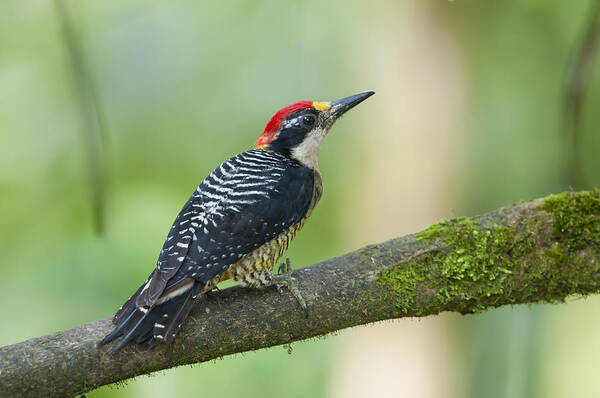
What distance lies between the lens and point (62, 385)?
2.44 m

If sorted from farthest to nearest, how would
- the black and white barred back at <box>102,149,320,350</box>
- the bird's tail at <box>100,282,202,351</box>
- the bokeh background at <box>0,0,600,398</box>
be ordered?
the bokeh background at <box>0,0,600,398</box> < the black and white barred back at <box>102,149,320,350</box> < the bird's tail at <box>100,282,202,351</box>

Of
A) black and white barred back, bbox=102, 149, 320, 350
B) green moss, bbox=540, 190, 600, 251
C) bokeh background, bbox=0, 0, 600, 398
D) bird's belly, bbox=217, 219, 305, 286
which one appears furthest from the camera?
bokeh background, bbox=0, 0, 600, 398

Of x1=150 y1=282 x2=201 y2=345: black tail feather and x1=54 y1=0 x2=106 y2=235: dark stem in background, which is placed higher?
x1=54 y1=0 x2=106 y2=235: dark stem in background

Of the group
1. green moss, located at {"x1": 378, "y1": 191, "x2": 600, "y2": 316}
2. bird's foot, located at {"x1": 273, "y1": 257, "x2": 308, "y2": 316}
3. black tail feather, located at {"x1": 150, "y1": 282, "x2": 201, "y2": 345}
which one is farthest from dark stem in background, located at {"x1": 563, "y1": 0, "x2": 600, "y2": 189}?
black tail feather, located at {"x1": 150, "y1": 282, "x2": 201, "y2": 345}

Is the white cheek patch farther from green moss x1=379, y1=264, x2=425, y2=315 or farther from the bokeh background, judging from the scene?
the bokeh background

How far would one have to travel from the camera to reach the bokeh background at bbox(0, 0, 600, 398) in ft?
17.3

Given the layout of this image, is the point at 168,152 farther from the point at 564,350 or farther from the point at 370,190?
the point at 564,350

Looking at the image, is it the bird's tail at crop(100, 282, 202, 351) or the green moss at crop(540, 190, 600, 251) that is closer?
the bird's tail at crop(100, 282, 202, 351)

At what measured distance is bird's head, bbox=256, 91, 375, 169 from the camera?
12.5ft

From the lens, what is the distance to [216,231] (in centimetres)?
297

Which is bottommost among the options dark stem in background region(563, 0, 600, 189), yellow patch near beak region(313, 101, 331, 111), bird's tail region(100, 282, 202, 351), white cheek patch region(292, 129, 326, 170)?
bird's tail region(100, 282, 202, 351)

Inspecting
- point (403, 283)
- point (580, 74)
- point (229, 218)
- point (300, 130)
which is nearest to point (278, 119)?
point (300, 130)

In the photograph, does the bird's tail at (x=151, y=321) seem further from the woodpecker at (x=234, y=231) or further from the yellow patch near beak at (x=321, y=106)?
the yellow patch near beak at (x=321, y=106)

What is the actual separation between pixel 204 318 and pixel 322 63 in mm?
5276
